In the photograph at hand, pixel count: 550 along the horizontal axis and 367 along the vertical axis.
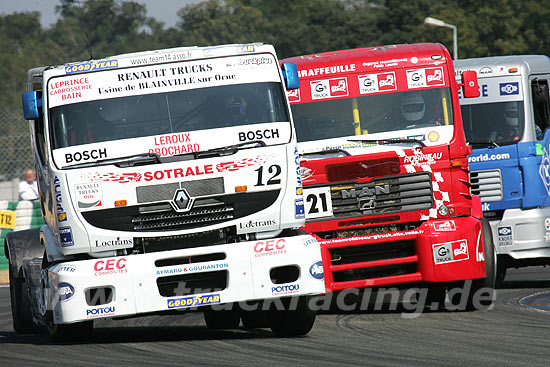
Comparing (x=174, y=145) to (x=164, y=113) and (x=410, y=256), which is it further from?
(x=410, y=256)

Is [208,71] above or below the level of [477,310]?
above

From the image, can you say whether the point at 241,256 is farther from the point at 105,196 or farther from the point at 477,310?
the point at 477,310

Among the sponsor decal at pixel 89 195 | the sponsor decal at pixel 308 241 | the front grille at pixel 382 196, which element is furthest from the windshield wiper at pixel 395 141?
the sponsor decal at pixel 89 195

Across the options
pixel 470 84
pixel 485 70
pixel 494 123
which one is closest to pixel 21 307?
pixel 470 84

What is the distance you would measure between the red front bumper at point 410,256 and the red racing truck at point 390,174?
0.01 metres

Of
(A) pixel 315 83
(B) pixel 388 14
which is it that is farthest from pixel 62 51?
(A) pixel 315 83

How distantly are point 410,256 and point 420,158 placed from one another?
1.08 m

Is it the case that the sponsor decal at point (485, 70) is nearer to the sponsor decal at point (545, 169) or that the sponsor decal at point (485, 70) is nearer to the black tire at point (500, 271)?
the sponsor decal at point (545, 169)

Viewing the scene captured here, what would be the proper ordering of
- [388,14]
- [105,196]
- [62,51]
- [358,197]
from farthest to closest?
[62,51] → [388,14] → [358,197] → [105,196]

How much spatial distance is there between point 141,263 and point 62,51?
79832mm

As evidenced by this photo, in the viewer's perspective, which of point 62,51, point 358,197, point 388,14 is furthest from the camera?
point 62,51

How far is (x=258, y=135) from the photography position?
400 inches

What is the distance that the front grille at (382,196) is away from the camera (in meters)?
12.3

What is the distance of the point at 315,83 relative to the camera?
12.9 meters
